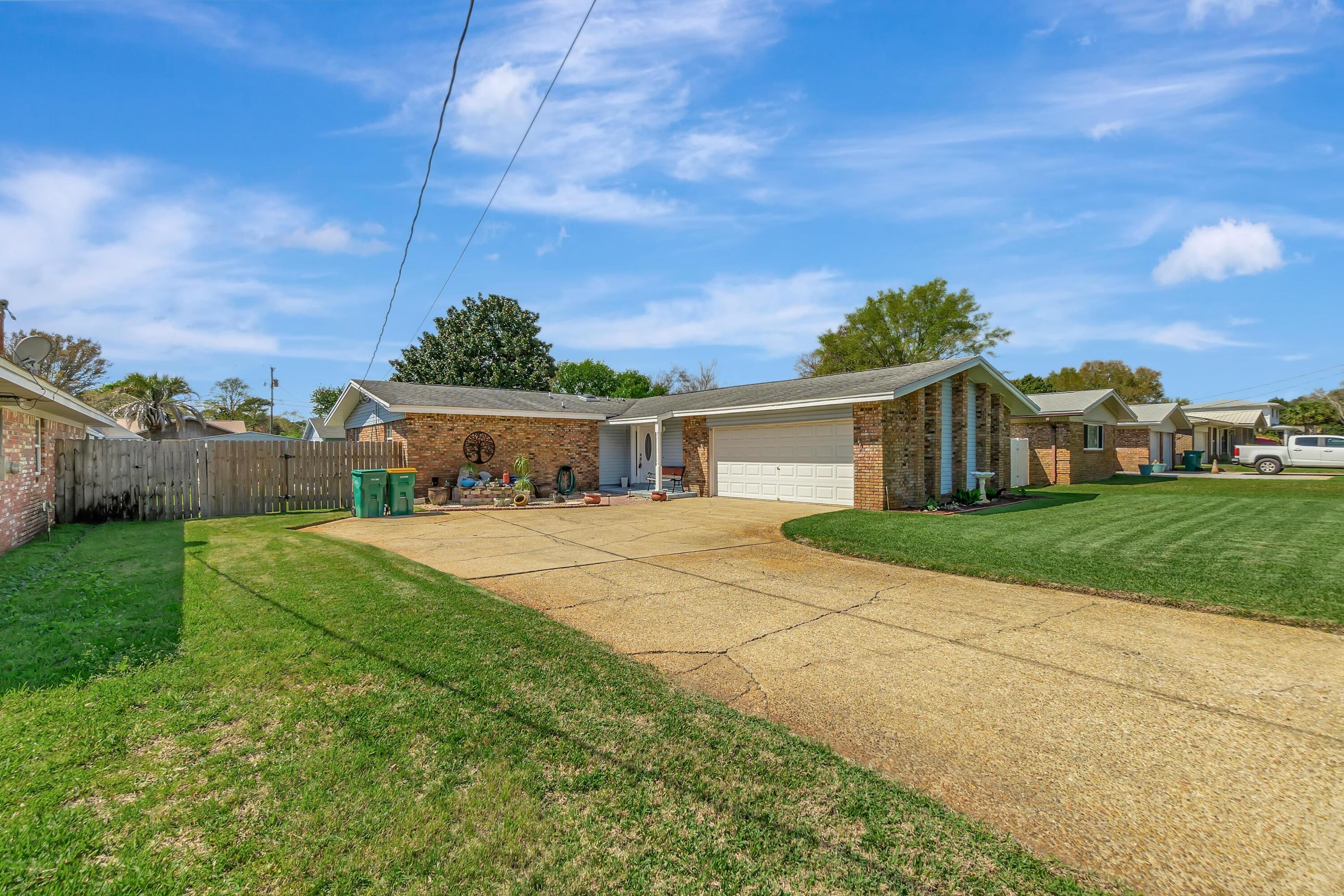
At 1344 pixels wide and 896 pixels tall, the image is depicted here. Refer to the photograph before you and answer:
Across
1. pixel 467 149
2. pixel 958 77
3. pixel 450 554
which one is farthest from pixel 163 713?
pixel 958 77

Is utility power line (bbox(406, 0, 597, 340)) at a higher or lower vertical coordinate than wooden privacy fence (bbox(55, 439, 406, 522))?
higher

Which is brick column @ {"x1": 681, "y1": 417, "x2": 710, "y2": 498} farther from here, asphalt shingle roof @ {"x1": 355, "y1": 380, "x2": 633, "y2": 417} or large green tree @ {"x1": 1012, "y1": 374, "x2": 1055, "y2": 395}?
large green tree @ {"x1": 1012, "y1": 374, "x2": 1055, "y2": 395}

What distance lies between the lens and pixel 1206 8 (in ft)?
27.3

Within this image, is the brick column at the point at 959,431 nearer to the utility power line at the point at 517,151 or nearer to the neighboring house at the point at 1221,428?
the utility power line at the point at 517,151

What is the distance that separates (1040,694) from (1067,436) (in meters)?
22.0

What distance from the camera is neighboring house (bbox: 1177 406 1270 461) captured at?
34.9 metres

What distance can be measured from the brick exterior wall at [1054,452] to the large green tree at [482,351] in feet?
100

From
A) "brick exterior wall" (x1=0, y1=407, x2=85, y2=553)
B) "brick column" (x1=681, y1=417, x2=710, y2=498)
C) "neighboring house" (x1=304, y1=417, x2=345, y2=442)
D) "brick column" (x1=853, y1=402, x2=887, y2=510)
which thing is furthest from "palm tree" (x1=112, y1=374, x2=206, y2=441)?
"brick column" (x1=853, y1=402, x2=887, y2=510)

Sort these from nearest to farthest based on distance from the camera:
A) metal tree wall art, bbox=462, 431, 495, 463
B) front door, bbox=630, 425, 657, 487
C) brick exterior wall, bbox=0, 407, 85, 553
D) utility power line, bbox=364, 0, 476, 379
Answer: utility power line, bbox=364, 0, 476, 379 → brick exterior wall, bbox=0, 407, 85, 553 → metal tree wall art, bbox=462, 431, 495, 463 → front door, bbox=630, 425, 657, 487

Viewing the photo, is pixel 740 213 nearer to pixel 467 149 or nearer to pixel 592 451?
pixel 467 149

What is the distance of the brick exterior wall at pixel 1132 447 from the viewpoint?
90.5 ft

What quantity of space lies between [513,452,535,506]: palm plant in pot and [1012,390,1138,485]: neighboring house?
16.7 meters

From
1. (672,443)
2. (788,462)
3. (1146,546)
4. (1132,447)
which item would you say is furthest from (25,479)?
(1132,447)

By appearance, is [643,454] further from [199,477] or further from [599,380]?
[599,380]
